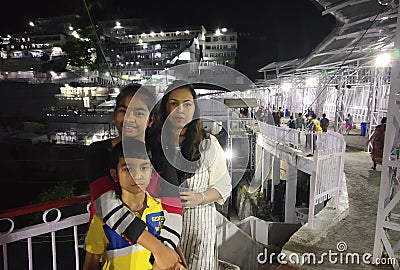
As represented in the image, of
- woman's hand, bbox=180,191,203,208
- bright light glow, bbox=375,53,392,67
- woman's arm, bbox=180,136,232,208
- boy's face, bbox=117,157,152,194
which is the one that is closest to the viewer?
boy's face, bbox=117,157,152,194

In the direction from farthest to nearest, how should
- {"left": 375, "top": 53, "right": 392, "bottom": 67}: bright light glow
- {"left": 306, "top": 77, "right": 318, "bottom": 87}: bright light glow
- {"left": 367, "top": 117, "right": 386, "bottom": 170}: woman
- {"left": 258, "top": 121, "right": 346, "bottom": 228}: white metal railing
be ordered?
{"left": 306, "top": 77, "right": 318, "bottom": 87}: bright light glow < {"left": 375, "top": 53, "right": 392, "bottom": 67}: bright light glow < {"left": 367, "top": 117, "right": 386, "bottom": 170}: woman < {"left": 258, "top": 121, "right": 346, "bottom": 228}: white metal railing

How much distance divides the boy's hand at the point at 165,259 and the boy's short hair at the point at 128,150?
480 mm

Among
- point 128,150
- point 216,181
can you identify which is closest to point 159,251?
point 128,150

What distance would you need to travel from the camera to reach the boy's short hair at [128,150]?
127 centimetres

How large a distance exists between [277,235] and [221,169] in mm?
5236

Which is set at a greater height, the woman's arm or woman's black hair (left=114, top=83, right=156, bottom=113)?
woman's black hair (left=114, top=83, right=156, bottom=113)

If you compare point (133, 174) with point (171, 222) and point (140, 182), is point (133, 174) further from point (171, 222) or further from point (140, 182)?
point (171, 222)

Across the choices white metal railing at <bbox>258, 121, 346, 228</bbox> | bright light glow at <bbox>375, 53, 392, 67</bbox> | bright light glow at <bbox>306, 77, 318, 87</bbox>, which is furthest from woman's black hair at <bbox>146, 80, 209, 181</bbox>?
bright light glow at <bbox>306, 77, 318, 87</bbox>

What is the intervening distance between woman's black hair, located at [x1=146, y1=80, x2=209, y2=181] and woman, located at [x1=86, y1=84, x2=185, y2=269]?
0.12 metres

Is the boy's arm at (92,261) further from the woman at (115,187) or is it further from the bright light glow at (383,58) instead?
the bright light glow at (383,58)

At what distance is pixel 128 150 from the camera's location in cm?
128

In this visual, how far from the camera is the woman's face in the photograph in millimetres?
1546
